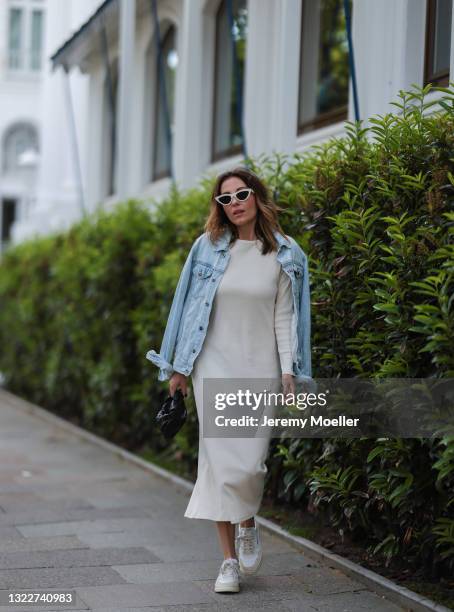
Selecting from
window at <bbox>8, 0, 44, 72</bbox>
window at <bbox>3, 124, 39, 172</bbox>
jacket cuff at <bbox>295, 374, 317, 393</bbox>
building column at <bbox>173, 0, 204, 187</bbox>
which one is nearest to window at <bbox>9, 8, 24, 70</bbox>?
window at <bbox>8, 0, 44, 72</bbox>

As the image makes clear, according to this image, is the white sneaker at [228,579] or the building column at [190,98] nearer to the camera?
the white sneaker at [228,579]

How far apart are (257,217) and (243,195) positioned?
0.51 ft

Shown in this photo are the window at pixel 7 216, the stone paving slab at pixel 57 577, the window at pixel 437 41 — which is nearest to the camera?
the stone paving slab at pixel 57 577

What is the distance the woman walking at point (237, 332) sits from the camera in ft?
16.8

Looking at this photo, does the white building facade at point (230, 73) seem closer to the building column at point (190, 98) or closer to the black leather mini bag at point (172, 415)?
the building column at point (190, 98)

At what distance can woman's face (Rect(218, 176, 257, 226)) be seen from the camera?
5227 millimetres

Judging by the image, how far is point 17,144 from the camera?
126 ft

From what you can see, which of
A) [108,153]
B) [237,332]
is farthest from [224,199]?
[108,153]

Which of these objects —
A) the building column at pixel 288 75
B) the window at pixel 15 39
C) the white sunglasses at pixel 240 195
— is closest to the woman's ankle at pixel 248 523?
the white sunglasses at pixel 240 195

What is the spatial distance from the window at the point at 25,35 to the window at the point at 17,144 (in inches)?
89.6

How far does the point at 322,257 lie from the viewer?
19.9ft

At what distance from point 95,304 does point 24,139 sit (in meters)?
28.3

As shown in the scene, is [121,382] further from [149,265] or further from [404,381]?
[404,381]

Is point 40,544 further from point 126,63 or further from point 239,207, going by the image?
point 126,63
